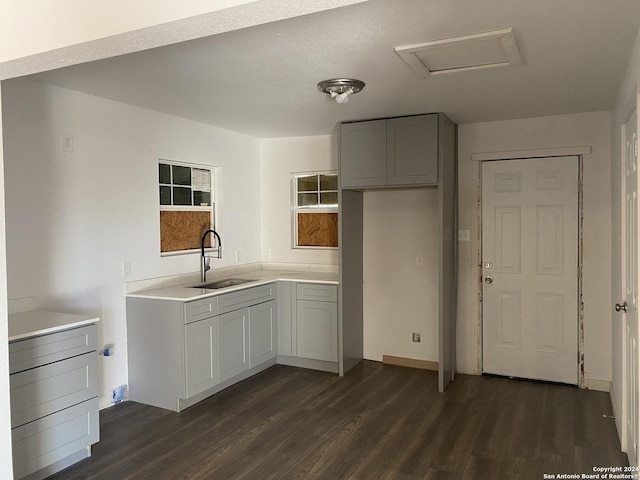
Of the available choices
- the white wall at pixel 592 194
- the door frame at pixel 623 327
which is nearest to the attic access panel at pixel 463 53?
the door frame at pixel 623 327

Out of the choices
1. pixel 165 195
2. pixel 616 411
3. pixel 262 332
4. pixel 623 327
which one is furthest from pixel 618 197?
pixel 165 195

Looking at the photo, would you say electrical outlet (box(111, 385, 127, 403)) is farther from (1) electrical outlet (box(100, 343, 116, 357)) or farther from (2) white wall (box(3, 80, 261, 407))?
(1) electrical outlet (box(100, 343, 116, 357))

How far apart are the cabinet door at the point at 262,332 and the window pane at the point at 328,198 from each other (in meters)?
1.25

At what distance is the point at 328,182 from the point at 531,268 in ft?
7.26

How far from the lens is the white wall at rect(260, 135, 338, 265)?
5297mm

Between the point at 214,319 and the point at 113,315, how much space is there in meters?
0.77

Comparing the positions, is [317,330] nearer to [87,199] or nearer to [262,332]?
[262,332]

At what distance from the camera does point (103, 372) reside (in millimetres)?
3744

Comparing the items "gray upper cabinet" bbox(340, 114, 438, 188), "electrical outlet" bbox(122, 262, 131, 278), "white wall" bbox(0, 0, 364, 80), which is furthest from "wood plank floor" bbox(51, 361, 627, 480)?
"white wall" bbox(0, 0, 364, 80)

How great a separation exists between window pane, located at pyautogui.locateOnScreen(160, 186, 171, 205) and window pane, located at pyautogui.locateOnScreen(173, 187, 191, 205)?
0.07 metres

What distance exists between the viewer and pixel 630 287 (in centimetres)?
290

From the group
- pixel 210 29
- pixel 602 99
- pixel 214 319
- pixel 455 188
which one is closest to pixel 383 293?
pixel 455 188

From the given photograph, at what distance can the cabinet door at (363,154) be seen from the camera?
4.36 metres

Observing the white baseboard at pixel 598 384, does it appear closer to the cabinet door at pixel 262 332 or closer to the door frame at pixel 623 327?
the door frame at pixel 623 327
